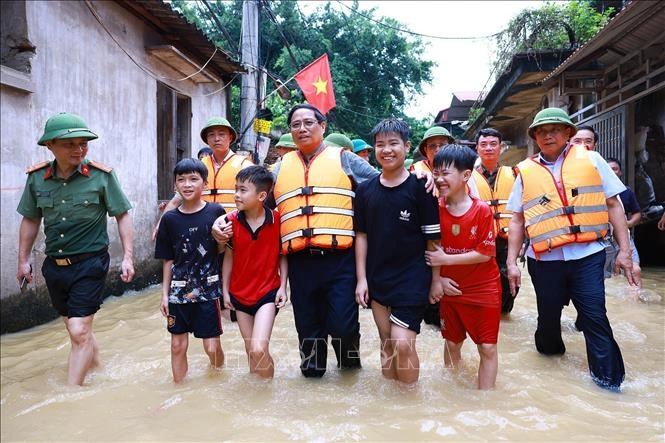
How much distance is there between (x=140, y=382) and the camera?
3.55 metres

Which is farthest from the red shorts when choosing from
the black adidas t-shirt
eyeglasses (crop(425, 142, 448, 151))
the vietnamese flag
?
the vietnamese flag

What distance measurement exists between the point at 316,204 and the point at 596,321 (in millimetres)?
2065

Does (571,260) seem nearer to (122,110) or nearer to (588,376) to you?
(588,376)

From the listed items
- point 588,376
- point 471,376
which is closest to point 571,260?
point 588,376

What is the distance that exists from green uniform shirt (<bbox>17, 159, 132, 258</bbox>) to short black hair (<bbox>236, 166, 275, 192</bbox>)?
40.7 inches

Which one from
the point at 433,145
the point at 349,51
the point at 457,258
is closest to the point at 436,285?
the point at 457,258

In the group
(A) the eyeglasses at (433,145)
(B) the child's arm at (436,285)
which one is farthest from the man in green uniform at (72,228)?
(A) the eyeglasses at (433,145)

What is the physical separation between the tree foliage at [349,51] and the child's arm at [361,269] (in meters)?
17.8

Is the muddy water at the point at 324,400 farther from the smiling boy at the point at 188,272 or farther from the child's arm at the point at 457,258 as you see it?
the child's arm at the point at 457,258

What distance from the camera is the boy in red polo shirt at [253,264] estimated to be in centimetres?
337

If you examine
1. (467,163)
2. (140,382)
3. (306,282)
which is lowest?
(140,382)

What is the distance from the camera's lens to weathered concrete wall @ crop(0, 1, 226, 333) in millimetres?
4836

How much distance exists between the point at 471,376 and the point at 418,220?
1.30 m

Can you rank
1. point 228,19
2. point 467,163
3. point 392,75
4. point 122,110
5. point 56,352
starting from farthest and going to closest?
point 392,75
point 228,19
point 122,110
point 56,352
point 467,163
